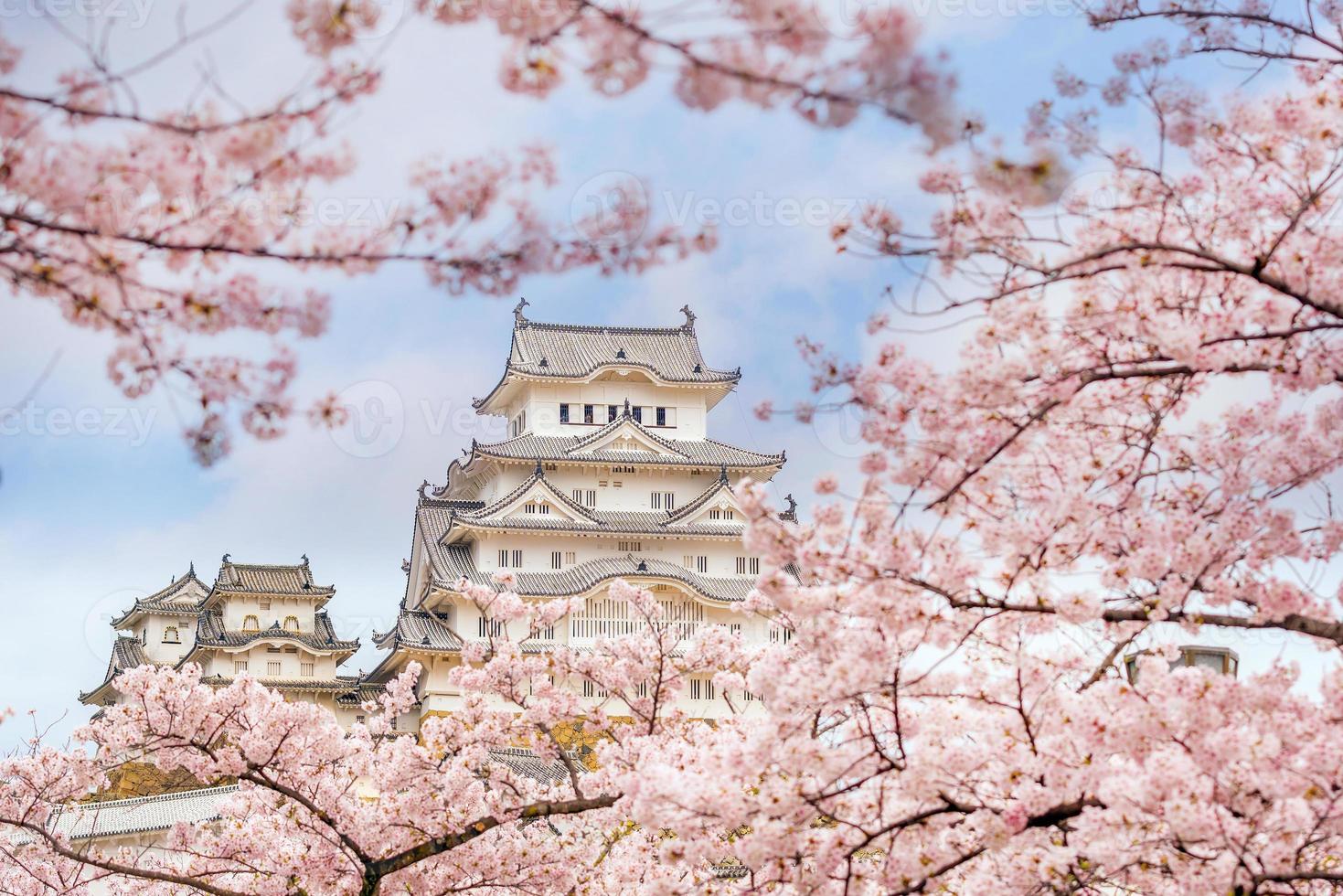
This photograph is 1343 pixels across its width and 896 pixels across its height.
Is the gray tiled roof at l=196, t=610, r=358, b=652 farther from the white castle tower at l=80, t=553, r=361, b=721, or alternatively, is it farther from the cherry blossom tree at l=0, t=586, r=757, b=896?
the cherry blossom tree at l=0, t=586, r=757, b=896

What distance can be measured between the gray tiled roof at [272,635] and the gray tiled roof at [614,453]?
1116cm

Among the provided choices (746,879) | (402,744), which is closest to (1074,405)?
(402,744)

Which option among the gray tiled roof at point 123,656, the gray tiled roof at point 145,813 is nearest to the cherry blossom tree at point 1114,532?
the gray tiled roof at point 145,813

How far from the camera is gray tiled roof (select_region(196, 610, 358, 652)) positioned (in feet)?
159

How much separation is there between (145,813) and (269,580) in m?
19.8

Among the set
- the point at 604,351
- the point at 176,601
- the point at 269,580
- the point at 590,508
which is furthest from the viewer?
the point at 176,601

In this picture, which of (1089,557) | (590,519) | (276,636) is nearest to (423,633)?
(590,519)

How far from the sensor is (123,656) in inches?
2228

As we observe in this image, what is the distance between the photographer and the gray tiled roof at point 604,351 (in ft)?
144

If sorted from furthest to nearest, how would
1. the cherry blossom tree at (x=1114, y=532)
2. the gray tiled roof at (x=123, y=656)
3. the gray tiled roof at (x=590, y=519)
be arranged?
the gray tiled roof at (x=123, y=656)
the gray tiled roof at (x=590, y=519)
the cherry blossom tree at (x=1114, y=532)

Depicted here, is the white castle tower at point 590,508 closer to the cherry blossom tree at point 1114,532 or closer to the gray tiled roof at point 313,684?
the gray tiled roof at point 313,684

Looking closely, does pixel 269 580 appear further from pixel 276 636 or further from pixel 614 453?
pixel 614 453

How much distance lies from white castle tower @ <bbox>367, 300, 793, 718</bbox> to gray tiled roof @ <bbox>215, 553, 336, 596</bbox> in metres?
5.84

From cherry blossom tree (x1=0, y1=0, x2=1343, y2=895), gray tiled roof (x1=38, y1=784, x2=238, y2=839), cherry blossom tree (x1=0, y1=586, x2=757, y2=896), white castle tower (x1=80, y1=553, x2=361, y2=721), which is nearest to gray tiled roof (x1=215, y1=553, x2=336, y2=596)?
white castle tower (x1=80, y1=553, x2=361, y2=721)
